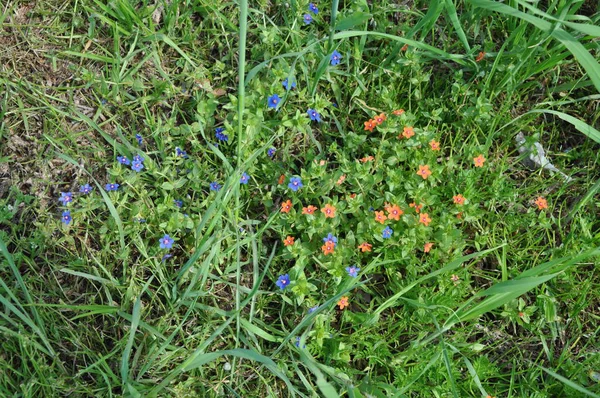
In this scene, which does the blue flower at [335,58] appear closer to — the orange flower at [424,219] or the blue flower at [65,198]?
the orange flower at [424,219]

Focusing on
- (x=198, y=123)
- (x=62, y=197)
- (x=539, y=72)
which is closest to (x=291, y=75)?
(x=198, y=123)

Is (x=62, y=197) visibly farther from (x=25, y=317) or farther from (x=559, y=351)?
(x=559, y=351)

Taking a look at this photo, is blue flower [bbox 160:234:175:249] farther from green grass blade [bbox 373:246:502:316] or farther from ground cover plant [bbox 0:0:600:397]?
green grass blade [bbox 373:246:502:316]

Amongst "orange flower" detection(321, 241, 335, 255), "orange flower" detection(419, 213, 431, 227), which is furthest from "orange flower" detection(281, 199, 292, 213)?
"orange flower" detection(419, 213, 431, 227)

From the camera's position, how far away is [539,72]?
295 centimetres

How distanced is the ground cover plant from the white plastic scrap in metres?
0.01

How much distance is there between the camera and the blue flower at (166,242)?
95.2 inches

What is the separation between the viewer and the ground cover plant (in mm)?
2334

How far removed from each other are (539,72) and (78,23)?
2.34 meters

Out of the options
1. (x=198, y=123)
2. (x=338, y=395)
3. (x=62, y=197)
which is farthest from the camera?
(x=198, y=123)

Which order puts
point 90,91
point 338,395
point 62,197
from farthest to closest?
point 90,91 < point 62,197 < point 338,395

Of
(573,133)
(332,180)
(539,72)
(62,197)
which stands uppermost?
(539,72)

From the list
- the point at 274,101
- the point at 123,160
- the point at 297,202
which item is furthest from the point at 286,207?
the point at 123,160

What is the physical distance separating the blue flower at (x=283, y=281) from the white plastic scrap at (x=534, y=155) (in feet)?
4.26
